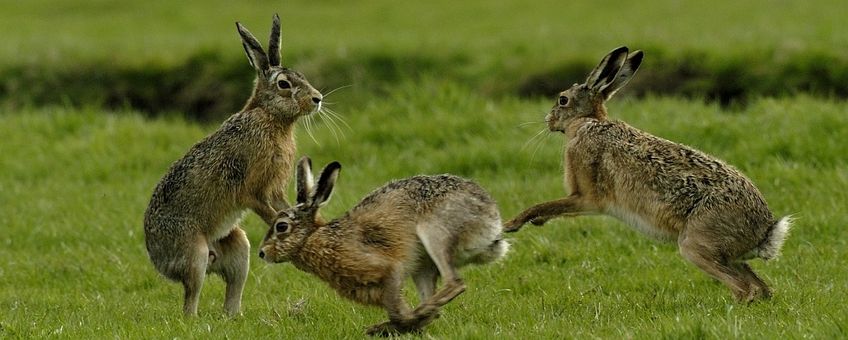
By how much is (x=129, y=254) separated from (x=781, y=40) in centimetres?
932

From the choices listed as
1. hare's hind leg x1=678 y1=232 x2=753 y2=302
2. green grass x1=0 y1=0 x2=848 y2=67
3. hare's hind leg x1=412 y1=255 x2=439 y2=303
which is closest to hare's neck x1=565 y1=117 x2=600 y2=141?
hare's hind leg x1=678 y1=232 x2=753 y2=302

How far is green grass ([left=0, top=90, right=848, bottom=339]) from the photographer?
25.9 ft

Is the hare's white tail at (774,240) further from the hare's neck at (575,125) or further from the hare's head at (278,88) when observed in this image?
the hare's head at (278,88)

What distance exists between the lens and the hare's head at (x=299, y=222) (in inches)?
310

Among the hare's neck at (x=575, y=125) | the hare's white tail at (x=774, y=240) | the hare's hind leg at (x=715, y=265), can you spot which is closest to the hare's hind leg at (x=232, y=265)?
the hare's neck at (x=575, y=125)

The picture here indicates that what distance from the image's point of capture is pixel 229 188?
8.98 metres

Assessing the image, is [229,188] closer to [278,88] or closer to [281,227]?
[278,88]

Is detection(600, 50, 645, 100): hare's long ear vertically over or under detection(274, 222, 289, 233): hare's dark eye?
over

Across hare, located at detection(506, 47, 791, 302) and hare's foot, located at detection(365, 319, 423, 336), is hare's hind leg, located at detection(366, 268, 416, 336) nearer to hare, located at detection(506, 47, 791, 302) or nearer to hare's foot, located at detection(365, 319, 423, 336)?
hare's foot, located at detection(365, 319, 423, 336)

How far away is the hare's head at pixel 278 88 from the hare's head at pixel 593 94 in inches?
67.5

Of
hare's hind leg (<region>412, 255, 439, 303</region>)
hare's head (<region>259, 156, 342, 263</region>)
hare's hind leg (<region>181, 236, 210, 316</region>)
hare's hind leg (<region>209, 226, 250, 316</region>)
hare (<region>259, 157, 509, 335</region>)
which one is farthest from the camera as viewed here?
hare's hind leg (<region>209, 226, 250, 316</region>)

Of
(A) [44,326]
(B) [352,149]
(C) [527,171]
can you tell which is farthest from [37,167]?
(A) [44,326]

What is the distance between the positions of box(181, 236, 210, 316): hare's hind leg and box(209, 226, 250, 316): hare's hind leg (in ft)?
0.90

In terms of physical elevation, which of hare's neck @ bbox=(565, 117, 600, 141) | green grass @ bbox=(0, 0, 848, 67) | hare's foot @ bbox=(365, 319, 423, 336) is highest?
hare's neck @ bbox=(565, 117, 600, 141)
